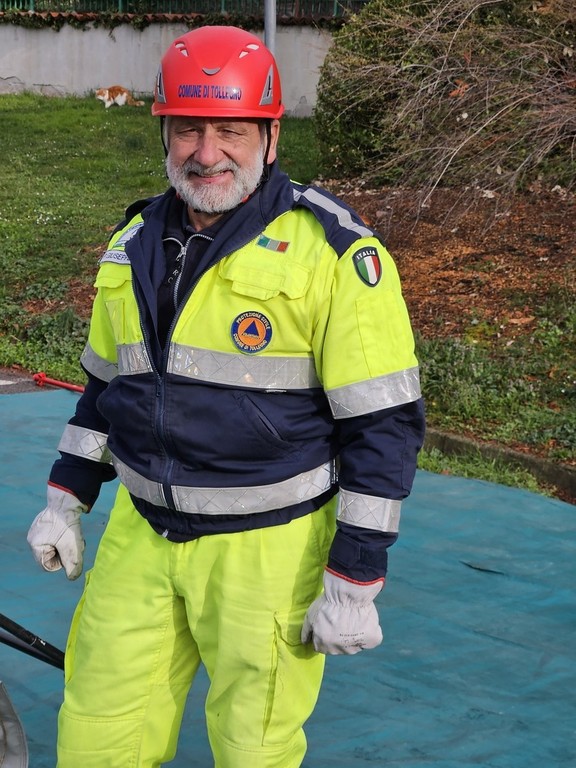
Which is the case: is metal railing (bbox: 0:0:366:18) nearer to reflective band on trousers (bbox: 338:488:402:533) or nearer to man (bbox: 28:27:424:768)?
man (bbox: 28:27:424:768)

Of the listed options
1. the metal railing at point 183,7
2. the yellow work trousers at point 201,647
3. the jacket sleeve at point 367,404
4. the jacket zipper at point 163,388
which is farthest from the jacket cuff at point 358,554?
the metal railing at point 183,7

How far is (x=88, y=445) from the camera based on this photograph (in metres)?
3.06

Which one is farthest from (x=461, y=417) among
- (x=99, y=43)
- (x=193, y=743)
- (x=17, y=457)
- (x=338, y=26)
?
(x=99, y=43)

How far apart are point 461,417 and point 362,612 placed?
4.40 m

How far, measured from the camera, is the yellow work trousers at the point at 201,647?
2.64 metres

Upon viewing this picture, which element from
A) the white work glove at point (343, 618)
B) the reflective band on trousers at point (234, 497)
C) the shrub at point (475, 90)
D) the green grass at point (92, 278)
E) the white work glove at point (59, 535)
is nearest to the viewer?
the white work glove at point (343, 618)

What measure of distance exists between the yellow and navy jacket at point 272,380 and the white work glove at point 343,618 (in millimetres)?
32

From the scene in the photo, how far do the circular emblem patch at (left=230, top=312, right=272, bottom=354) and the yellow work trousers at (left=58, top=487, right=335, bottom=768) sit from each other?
0.42 metres

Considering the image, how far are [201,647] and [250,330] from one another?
2.43 ft

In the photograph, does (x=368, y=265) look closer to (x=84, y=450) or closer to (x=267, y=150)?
(x=267, y=150)

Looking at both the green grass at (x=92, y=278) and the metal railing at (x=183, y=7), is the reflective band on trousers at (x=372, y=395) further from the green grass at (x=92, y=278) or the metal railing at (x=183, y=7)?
the metal railing at (x=183, y=7)

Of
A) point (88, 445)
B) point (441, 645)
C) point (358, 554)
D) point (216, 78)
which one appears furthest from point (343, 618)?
point (441, 645)

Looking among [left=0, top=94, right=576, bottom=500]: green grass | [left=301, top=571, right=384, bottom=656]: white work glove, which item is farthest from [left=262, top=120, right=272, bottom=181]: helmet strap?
[left=0, top=94, right=576, bottom=500]: green grass

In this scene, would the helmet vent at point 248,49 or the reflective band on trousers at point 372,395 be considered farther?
the helmet vent at point 248,49
